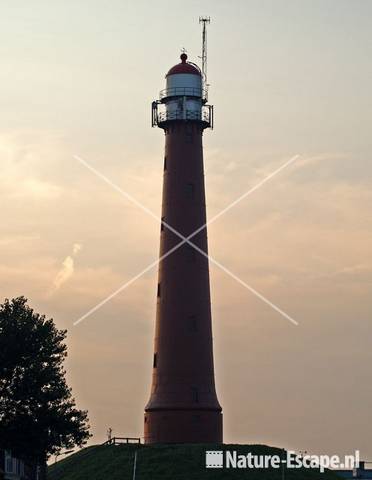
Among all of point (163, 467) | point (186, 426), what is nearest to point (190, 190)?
point (186, 426)

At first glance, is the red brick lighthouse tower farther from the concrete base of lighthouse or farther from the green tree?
the green tree

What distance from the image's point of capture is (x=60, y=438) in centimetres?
9169

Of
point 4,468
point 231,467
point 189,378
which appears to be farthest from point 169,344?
point 4,468

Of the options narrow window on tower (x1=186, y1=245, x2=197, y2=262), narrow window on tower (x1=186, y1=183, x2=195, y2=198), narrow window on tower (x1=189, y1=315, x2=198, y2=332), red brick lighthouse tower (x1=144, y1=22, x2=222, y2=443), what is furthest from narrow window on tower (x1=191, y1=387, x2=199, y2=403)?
narrow window on tower (x1=186, y1=183, x2=195, y2=198)

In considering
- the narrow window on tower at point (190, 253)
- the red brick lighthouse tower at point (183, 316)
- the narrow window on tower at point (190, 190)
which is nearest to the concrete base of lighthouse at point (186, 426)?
the red brick lighthouse tower at point (183, 316)

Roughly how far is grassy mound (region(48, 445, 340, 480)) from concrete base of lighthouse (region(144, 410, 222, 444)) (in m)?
1.15

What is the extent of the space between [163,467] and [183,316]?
12276 mm

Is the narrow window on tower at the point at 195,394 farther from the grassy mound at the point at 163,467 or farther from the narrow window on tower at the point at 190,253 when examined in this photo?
the narrow window on tower at the point at 190,253

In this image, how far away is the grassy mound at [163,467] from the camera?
110m

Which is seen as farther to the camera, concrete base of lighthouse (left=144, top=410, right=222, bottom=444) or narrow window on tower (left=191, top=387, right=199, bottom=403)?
concrete base of lighthouse (left=144, top=410, right=222, bottom=444)

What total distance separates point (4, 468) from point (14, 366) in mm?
13520

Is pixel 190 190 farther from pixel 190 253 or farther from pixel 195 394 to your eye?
pixel 195 394

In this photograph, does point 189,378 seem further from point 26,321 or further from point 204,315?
point 26,321

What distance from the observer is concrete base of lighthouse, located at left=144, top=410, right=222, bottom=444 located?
114250 mm
